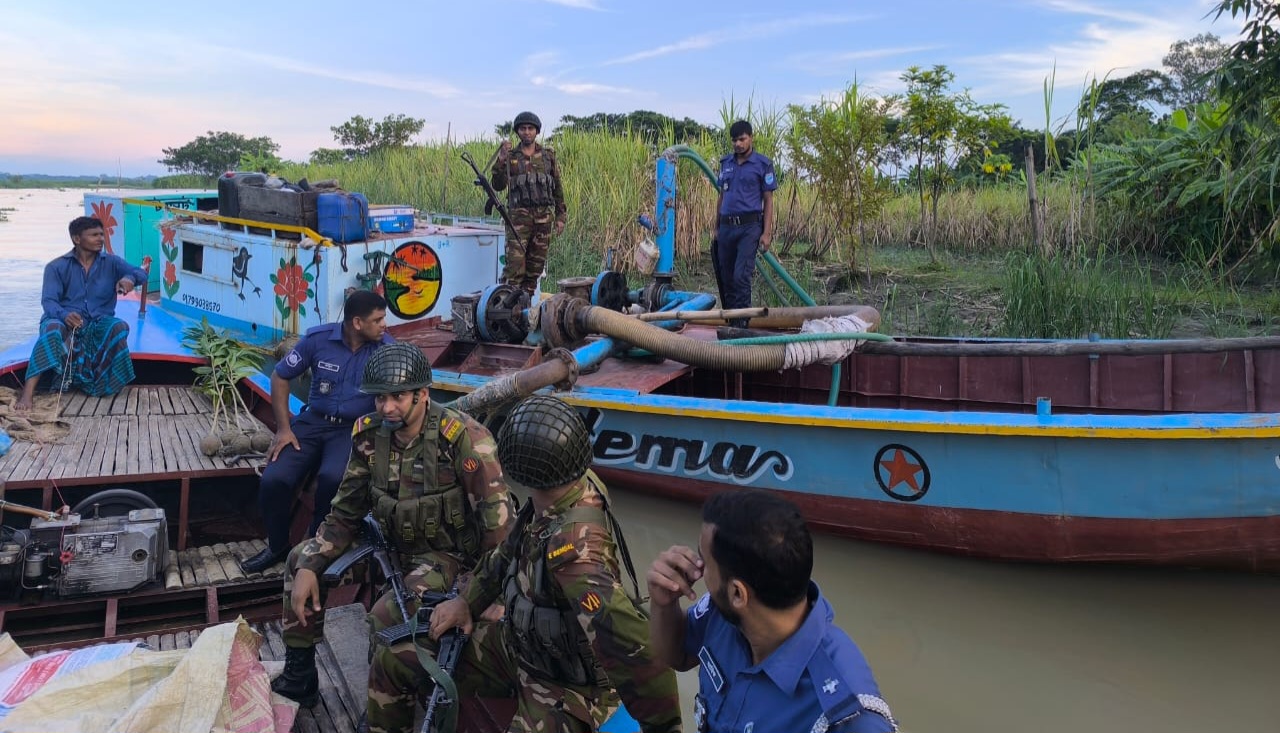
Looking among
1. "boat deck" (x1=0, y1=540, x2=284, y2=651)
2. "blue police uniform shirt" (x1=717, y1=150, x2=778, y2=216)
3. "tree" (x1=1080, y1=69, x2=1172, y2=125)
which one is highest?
"tree" (x1=1080, y1=69, x2=1172, y2=125)

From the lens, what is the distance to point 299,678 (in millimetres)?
3250

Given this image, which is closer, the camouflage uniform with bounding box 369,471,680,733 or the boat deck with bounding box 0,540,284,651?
the camouflage uniform with bounding box 369,471,680,733

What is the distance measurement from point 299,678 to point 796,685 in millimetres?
2207

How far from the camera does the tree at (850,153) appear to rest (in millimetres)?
10859

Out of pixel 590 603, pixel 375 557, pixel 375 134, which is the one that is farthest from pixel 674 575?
pixel 375 134

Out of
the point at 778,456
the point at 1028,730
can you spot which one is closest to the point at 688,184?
the point at 778,456

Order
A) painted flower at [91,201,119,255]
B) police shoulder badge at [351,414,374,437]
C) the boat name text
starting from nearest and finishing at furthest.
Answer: police shoulder badge at [351,414,374,437] → the boat name text → painted flower at [91,201,119,255]

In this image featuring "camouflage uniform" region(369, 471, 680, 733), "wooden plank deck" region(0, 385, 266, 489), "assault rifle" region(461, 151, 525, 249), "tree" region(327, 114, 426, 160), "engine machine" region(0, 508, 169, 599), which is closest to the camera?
"camouflage uniform" region(369, 471, 680, 733)

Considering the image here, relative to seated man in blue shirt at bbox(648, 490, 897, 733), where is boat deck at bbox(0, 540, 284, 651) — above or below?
below

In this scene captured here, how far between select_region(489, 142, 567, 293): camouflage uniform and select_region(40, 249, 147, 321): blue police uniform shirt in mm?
3309

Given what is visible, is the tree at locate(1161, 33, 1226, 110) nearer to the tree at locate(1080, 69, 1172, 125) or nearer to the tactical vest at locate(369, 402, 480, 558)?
the tree at locate(1080, 69, 1172, 125)

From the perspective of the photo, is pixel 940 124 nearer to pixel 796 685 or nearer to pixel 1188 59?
pixel 796 685

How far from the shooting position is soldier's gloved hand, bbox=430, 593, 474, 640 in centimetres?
275

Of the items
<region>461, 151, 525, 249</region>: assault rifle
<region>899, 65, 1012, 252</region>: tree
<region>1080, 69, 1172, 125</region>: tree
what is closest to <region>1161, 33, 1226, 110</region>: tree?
<region>1080, 69, 1172, 125</region>: tree
